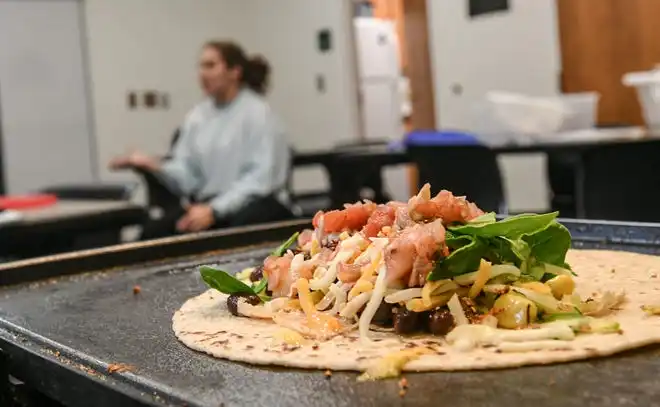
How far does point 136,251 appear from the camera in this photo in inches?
69.9

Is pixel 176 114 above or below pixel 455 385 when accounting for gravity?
above

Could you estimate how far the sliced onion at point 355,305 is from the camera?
1.04 meters

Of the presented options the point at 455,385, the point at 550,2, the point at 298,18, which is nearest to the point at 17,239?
the point at 455,385

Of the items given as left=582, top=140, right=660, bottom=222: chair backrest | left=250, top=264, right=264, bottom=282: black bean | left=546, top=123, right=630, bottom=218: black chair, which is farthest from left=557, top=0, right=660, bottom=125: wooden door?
left=250, top=264, right=264, bottom=282: black bean

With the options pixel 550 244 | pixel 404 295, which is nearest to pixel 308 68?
pixel 550 244

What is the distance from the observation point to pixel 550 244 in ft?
3.65

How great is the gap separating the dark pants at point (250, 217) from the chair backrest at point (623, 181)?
54.8 inches

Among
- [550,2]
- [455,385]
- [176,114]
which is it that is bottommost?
[455,385]

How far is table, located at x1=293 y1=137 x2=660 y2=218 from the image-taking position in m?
3.31

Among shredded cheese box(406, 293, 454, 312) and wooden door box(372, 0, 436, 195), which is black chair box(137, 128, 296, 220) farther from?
shredded cheese box(406, 293, 454, 312)

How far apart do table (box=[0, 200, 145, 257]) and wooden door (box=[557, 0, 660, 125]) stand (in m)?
3.60

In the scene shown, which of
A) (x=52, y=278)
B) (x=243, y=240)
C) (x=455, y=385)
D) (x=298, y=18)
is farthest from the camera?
(x=298, y=18)

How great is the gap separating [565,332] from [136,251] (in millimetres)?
1073

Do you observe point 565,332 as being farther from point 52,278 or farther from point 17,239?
point 17,239
